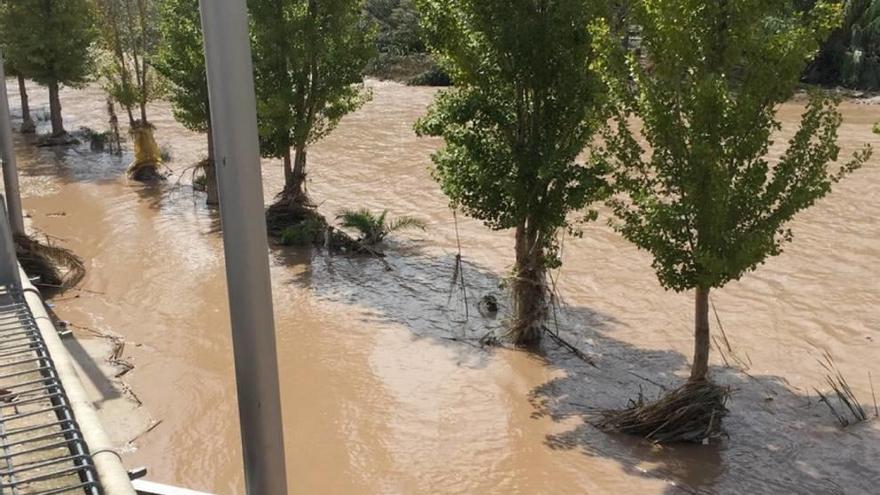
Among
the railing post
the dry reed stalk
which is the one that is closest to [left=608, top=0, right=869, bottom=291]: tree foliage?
the dry reed stalk

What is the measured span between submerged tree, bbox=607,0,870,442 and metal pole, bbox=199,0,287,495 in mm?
4574

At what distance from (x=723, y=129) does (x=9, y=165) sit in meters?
8.63

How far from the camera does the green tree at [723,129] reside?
25.2 ft

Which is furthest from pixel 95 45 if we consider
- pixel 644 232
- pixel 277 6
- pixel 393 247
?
pixel 644 232

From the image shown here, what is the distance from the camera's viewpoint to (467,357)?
10.5 metres

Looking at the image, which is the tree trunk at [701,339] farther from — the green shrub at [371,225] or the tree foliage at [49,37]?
the tree foliage at [49,37]

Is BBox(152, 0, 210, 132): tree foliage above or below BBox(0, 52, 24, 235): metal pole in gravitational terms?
above

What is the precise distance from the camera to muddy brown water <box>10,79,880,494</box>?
26.5 ft

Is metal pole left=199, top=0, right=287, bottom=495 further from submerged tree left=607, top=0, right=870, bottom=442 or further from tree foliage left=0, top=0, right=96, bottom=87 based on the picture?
tree foliage left=0, top=0, right=96, bottom=87

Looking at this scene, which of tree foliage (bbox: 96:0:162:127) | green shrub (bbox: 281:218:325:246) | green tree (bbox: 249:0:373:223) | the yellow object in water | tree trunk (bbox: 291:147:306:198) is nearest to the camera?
green tree (bbox: 249:0:373:223)

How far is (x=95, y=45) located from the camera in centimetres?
2419

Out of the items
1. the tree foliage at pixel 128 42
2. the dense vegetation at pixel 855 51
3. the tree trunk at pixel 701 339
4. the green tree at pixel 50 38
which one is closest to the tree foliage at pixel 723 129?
the tree trunk at pixel 701 339

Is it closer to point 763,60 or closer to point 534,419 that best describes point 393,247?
point 534,419

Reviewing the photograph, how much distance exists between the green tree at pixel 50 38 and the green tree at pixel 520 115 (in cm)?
1584
